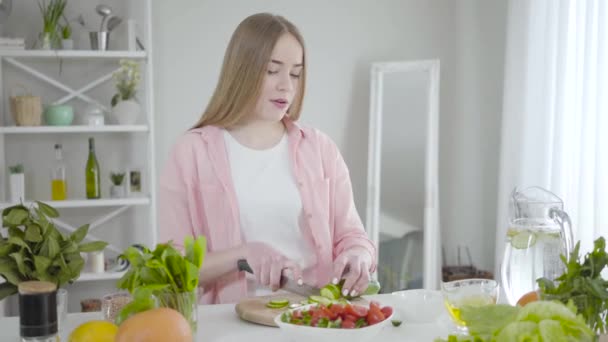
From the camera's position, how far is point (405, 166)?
3.98 m

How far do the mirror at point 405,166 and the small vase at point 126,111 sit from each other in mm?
1261

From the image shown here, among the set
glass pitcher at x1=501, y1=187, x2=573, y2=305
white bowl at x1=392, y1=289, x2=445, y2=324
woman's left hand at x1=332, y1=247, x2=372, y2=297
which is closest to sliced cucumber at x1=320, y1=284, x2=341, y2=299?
woman's left hand at x1=332, y1=247, x2=372, y2=297

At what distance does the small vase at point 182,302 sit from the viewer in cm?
131

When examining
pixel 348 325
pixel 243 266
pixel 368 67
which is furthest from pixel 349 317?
pixel 368 67

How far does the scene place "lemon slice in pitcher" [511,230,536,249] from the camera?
4.58 ft

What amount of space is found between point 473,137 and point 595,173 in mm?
1227

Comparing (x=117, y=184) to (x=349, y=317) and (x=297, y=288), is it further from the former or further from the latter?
(x=349, y=317)

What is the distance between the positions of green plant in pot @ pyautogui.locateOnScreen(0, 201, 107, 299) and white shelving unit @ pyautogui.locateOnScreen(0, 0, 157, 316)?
83.9 inches

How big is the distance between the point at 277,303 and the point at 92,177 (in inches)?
89.4

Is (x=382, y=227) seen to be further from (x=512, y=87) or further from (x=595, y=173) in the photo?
(x=595, y=173)

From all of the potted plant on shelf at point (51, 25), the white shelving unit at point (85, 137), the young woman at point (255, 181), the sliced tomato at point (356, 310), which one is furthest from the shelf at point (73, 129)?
the sliced tomato at point (356, 310)

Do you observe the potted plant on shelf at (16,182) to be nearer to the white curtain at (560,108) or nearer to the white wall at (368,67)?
the white wall at (368,67)

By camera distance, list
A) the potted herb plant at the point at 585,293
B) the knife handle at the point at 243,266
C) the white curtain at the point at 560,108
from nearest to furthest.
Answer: the potted herb plant at the point at 585,293, the knife handle at the point at 243,266, the white curtain at the point at 560,108

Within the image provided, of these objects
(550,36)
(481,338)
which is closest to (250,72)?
(481,338)
